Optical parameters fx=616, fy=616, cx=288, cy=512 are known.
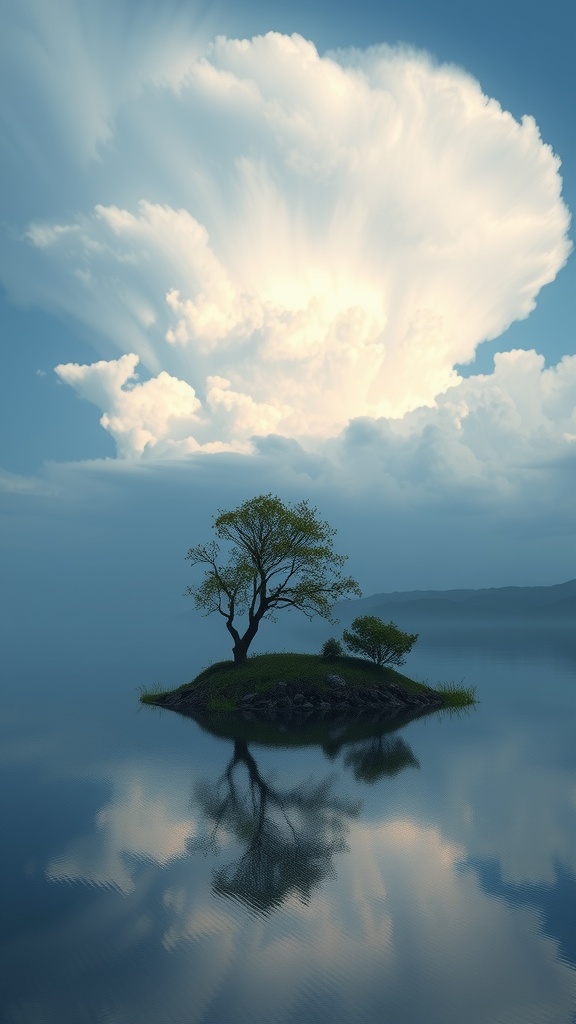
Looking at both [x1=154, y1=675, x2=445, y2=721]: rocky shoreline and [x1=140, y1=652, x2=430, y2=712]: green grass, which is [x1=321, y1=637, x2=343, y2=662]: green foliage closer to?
[x1=140, y1=652, x2=430, y2=712]: green grass

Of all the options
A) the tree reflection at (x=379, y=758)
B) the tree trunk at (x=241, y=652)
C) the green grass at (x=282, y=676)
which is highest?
the tree trunk at (x=241, y=652)

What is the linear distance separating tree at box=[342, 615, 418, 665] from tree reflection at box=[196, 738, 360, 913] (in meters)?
28.9

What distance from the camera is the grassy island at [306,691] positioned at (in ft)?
177

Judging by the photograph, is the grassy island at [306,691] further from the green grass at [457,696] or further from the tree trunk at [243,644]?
the tree trunk at [243,644]

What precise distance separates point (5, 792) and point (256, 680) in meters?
28.6

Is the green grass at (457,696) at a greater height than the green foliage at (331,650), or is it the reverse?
the green foliage at (331,650)

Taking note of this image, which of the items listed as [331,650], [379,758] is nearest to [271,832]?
[379,758]

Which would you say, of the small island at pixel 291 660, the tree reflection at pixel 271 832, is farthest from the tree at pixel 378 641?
the tree reflection at pixel 271 832

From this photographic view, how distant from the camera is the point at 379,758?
3628 cm

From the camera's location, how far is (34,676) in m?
97.1

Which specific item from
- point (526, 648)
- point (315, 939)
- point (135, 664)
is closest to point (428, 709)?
point (315, 939)

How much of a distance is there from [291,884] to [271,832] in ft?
16.5

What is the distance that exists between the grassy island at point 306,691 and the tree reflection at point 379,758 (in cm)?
1172

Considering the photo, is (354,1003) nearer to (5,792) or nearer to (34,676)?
(5,792)
